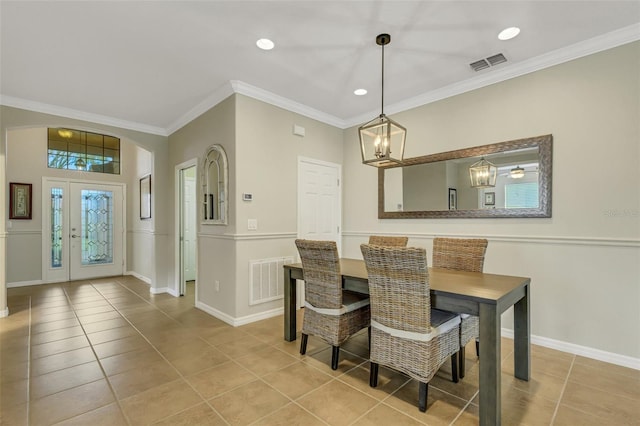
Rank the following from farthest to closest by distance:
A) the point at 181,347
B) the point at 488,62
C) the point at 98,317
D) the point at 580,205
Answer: the point at 98,317 < the point at 488,62 < the point at 181,347 < the point at 580,205

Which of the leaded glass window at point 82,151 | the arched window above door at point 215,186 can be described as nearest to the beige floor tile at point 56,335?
the arched window above door at point 215,186

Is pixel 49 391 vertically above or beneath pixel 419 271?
beneath

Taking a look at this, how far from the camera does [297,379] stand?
2270 millimetres

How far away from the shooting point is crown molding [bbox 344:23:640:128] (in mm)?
2488

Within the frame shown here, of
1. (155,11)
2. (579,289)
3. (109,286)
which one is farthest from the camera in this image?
(109,286)

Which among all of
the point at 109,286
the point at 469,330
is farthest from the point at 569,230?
the point at 109,286

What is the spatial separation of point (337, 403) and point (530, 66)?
344cm

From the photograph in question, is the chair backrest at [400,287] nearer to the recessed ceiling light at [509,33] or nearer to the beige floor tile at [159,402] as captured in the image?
the beige floor tile at [159,402]

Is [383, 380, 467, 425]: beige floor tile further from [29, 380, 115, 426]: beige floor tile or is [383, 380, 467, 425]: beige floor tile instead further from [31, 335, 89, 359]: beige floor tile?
[31, 335, 89, 359]: beige floor tile

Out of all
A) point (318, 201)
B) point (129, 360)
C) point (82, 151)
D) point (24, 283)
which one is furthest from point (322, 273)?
point (82, 151)

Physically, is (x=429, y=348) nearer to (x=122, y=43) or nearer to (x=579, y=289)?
(x=579, y=289)

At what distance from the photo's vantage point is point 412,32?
8.18 feet

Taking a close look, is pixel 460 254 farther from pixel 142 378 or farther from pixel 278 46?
pixel 142 378

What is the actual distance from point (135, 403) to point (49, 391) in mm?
704
